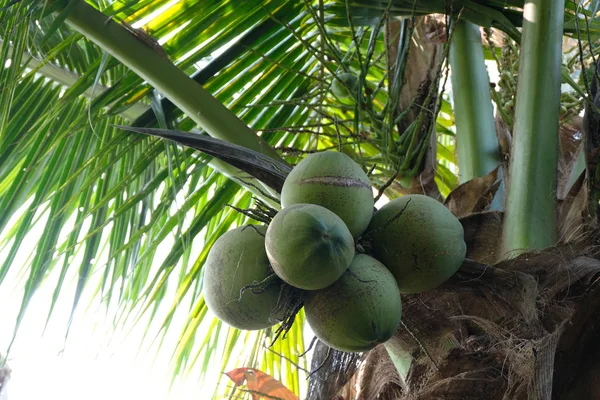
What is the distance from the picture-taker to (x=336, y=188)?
1023 millimetres

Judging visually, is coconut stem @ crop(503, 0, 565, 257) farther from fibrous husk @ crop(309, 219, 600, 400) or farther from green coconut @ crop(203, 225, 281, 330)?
green coconut @ crop(203, 225, 281, 330)

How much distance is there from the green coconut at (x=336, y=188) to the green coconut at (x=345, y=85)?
518mm

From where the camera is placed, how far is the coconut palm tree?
1159mm

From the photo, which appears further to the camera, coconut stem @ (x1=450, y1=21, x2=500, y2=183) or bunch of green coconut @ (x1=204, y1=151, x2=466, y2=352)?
coconut stem @ (x1=450, y1=21, x2=500, y2=183)

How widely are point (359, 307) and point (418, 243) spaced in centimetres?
14

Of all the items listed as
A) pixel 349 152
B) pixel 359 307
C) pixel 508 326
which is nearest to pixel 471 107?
pixel 349 152

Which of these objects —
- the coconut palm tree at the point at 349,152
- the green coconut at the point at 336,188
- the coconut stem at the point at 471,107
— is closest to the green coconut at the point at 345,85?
the coconut palm tree at the point at 349,152

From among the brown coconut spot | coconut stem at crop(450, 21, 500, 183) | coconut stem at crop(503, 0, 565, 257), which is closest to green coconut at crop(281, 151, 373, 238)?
the brown coconut spot

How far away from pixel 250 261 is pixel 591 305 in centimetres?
57

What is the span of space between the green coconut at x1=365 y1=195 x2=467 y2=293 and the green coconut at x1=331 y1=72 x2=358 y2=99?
553mm

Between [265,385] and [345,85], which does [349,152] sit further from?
[265,385]

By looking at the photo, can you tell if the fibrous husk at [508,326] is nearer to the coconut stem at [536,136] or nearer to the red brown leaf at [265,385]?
the coconut stem at [536,136]

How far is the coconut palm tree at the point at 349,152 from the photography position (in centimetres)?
116

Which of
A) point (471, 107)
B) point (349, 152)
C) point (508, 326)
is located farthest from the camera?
point (349, 152)
